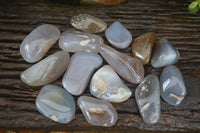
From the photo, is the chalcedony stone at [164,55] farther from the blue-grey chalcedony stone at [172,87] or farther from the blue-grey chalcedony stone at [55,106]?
the blue-grey chalcedony stone at [55,106]

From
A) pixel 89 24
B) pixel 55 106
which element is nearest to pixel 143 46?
pixel 89 24

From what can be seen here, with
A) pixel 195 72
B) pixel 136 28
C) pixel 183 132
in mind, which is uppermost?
pixel 136 28

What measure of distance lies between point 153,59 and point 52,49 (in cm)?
28

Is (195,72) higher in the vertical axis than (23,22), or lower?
lower

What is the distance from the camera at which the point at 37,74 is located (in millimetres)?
526

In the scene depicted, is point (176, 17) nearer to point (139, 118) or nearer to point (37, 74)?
point (139, 118)

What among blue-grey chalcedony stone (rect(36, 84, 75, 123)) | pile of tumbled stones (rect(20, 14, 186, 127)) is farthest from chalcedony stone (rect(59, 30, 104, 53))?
blue-grey chalcedony stone (rect(36, 84, 75, 123))

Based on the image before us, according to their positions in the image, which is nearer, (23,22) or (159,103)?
(159,103)

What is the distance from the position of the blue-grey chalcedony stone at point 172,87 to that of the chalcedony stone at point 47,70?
262mm

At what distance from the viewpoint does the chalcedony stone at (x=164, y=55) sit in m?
0.55

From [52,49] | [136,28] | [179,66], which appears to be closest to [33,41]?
[52,49]

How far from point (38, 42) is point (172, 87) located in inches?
14.7

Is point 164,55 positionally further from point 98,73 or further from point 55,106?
point 55,106

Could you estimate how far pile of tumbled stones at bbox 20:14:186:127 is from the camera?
0.50m
